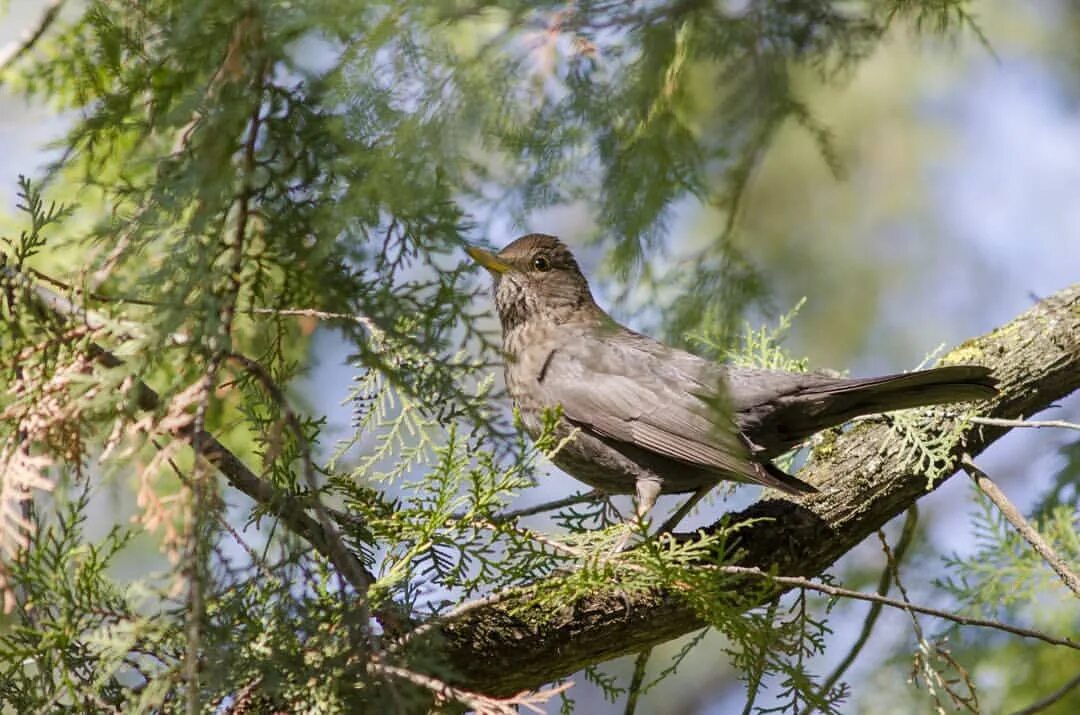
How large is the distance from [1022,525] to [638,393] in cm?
139

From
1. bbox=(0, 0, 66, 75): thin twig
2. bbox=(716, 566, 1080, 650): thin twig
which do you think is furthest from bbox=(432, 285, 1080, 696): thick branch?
bbox=(0, 0, 66, 75): thin twig

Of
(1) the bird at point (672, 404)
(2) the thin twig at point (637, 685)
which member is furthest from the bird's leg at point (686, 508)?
(2) the thin twig at point (637, 685)

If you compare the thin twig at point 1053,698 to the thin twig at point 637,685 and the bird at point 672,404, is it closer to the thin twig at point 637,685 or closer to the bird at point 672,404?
the bird at point 672,404

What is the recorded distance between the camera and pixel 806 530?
11.6 feet

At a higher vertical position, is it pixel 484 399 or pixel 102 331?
pixel 102 331

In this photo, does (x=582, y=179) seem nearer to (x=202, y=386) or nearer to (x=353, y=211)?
(x=353, y=211)

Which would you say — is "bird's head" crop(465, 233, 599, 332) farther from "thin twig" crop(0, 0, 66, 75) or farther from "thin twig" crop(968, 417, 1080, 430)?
"thin twig" crop(0, 0, 66, 75)

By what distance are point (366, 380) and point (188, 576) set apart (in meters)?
1.36

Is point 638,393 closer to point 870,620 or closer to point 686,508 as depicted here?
point 686,508

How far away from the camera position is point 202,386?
2154 mm

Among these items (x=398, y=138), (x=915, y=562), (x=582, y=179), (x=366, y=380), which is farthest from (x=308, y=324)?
(x=915, y=562)

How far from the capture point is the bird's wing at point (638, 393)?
3.74m

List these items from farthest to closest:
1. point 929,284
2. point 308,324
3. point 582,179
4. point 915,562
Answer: point 929,284, point 915,562, point 308,324, point 582,179

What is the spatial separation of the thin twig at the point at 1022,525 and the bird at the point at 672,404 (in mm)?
453
